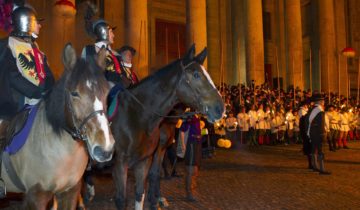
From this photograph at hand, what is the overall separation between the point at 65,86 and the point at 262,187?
24.4 feet

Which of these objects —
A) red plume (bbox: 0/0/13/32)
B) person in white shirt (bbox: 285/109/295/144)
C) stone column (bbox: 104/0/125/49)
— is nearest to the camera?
red plume (bbox: 0/0/13/32)

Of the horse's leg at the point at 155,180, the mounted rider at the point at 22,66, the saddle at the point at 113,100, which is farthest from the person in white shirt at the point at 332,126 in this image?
the mounted rider at the point at 22,66

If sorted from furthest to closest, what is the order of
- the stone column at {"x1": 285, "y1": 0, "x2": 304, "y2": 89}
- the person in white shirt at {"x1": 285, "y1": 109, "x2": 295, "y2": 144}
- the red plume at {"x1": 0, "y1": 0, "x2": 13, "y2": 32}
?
the stone column at {"x1": 285, "y1": 0, "x2": 304, "y2": 89}, the person in white shirt at {"x1": 285, "y1": 109, "x2": 295, "y2": 144}, the red plume at {"x1": 0, "y1": 0, "x2": 13, "y2": 32}

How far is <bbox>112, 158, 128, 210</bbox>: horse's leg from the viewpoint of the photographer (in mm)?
5867

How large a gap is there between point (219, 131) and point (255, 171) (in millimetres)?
4905

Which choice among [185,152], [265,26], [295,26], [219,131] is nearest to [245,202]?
[185,152]

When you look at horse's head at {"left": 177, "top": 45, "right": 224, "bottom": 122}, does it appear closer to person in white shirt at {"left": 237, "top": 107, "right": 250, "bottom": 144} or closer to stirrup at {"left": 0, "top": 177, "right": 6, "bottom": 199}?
stirrup at {"left": 0, "top": 177, "right": 6, "bottom": 199}

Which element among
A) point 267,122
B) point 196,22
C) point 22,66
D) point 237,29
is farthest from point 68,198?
point 237,29

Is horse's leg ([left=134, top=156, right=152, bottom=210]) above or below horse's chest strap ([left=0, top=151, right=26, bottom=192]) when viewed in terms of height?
below

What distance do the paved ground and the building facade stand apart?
7.96m

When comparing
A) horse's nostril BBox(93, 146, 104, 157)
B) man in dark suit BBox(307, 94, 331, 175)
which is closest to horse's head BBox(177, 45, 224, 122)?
horse's nostril BBox(93, 146, 104, 157)

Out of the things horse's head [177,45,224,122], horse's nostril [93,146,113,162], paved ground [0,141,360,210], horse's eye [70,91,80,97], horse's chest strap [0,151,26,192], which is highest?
horse's head [177,45,224,122]

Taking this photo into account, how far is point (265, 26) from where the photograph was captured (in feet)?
122

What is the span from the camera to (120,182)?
5914 mm
